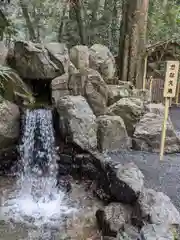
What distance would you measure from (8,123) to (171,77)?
131 inches

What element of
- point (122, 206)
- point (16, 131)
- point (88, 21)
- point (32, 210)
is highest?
point (88, 21)

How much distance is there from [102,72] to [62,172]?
3.24 m

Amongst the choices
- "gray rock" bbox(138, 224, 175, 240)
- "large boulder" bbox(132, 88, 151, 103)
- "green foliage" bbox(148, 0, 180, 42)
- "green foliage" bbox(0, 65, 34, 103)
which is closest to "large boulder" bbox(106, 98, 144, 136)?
"large boulder" bbox(132, 88, 151, 103)

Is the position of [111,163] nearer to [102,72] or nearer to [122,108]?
[122,108]

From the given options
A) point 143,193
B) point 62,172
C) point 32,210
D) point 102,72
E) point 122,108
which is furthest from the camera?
point 102,72

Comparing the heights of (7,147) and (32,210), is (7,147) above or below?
above

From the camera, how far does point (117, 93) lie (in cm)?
775

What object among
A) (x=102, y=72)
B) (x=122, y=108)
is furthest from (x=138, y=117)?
(x=102, y=72)

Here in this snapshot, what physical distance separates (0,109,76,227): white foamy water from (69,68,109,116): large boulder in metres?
0.97

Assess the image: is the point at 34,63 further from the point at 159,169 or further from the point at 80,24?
the point at 80,24

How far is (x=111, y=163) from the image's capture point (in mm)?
5316

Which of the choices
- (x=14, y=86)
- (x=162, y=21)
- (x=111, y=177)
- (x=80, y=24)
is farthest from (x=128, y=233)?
(x=162, y=21)

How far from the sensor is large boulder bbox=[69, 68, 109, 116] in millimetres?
7062

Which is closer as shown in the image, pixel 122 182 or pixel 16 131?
pixel 122 182
